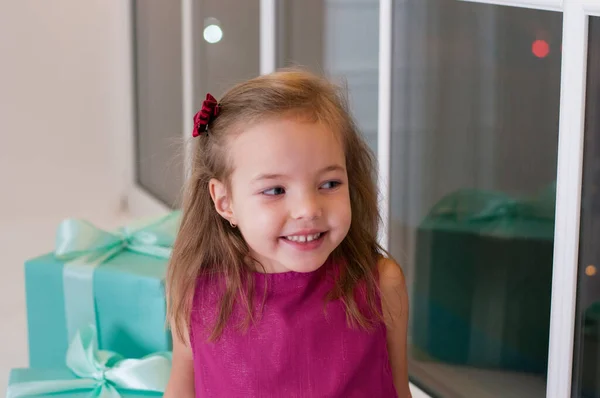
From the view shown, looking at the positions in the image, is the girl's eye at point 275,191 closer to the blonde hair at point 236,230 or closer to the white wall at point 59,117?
the blonde hair at point 236,230

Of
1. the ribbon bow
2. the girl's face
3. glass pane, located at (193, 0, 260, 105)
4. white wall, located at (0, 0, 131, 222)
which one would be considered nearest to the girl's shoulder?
the girl's face

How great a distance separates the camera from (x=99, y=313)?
167 cm

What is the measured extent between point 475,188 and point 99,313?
0.74 metres

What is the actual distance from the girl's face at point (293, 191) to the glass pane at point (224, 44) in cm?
125

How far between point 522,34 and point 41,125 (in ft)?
7.11

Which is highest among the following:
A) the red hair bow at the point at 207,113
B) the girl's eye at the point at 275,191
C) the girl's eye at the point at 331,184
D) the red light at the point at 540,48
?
the red light at the point at 540,48

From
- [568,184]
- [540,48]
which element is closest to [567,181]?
[568,184]

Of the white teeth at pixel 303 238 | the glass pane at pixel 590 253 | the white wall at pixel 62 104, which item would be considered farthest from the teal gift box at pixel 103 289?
the white wall at pixel 62 104

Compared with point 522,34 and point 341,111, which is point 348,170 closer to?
point 341,111

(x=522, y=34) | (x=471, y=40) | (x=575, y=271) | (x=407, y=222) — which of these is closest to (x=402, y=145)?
(x=407, y=222)

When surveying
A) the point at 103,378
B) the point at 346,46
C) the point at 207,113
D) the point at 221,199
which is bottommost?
the point at 103,378

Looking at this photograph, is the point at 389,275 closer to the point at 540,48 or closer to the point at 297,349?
the point at 297,349

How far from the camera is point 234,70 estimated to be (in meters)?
2.42

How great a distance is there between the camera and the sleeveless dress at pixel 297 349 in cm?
112
